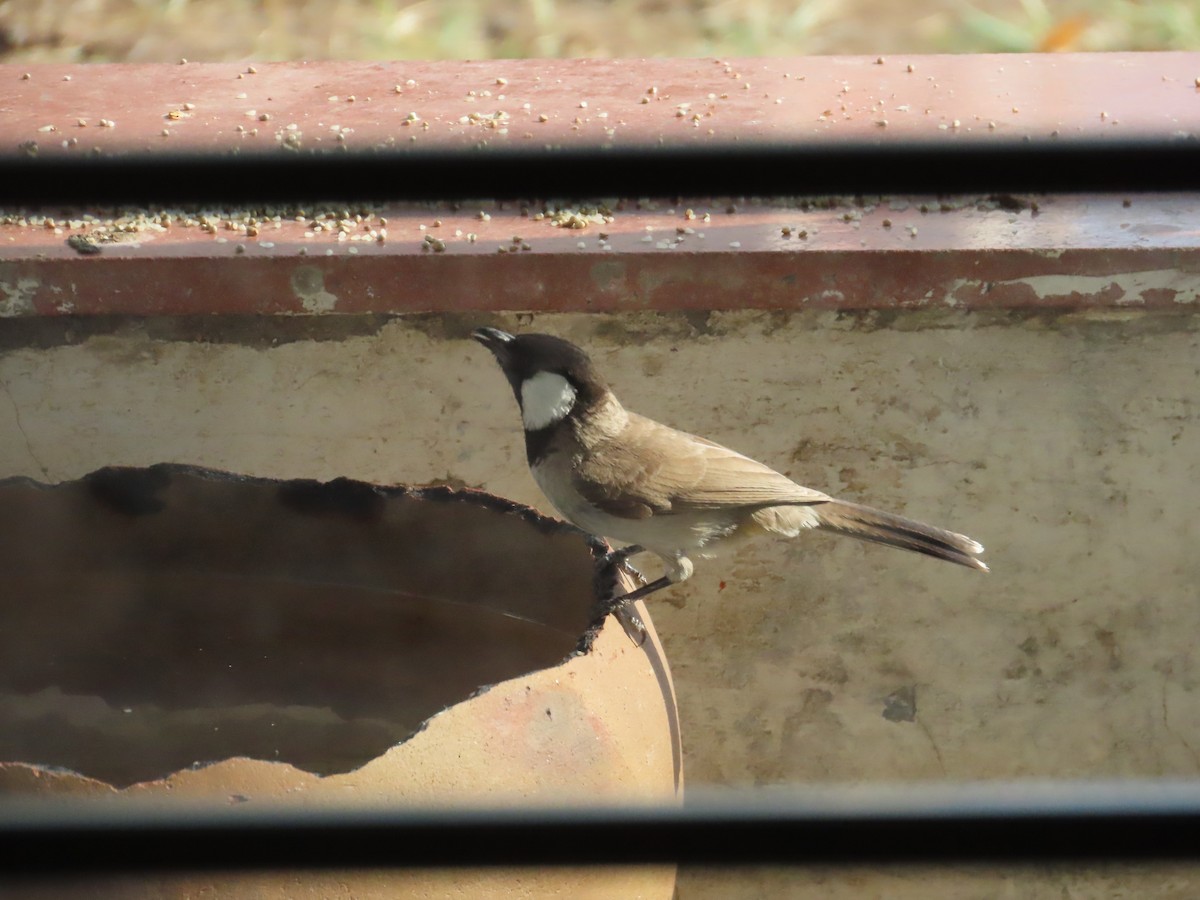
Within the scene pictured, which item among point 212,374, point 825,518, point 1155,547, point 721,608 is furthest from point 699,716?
point 212,374

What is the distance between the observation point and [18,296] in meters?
3.04

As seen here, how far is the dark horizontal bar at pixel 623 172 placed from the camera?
65.8 inches

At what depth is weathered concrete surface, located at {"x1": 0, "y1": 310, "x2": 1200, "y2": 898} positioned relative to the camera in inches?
128

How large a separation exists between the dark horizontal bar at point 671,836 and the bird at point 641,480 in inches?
45.5

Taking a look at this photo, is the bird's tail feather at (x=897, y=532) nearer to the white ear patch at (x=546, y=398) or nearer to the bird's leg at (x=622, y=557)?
the bird's leg at (x=622, y=557)

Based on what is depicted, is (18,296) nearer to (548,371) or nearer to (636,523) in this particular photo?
(548,371)

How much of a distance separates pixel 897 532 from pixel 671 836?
1.44 metres

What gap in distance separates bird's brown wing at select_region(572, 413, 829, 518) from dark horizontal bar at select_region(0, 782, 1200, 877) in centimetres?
115

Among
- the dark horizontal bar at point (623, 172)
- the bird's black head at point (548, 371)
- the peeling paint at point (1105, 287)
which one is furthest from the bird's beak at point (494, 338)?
the peeling paint at point (1105, 287)

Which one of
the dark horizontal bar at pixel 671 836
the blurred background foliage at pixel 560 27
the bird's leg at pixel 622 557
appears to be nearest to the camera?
the dark horizontal bar at pixel 671 836

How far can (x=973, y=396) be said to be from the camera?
10.8ft

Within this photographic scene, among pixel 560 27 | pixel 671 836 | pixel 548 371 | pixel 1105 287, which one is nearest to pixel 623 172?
pixel 671 836

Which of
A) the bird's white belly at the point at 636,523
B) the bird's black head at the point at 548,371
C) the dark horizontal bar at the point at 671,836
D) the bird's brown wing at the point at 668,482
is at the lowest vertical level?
the bird's white belly at the point at 636,523

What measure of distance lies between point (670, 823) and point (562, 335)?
78.5 inches
